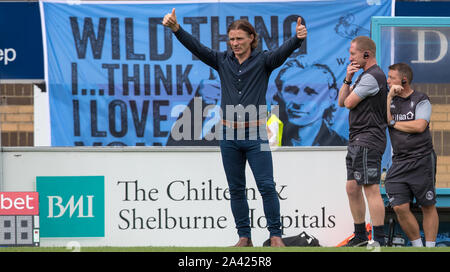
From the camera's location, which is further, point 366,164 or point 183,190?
point 183,190

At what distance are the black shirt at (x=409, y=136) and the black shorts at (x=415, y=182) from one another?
0.20ft

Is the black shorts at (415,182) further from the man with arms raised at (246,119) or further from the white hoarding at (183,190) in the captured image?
the man with arms raised at (246,119)

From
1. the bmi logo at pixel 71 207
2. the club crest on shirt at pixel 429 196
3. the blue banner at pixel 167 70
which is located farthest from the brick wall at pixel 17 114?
the club crest on shirt at pixel 429 196

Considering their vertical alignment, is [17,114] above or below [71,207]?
above

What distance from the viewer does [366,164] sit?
620cm

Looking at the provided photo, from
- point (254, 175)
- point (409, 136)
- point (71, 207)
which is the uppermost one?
point (409, 136)

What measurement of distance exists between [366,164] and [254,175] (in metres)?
0.92

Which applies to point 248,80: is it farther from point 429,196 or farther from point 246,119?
point 429,196

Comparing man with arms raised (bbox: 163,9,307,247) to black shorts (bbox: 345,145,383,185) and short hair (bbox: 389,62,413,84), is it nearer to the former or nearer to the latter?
black shorts (bbox: 345,145,383,185)

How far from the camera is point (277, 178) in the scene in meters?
7.49

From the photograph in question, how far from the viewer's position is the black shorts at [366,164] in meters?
6.20

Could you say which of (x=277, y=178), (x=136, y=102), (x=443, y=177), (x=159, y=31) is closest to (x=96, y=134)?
(x=136, y=102)

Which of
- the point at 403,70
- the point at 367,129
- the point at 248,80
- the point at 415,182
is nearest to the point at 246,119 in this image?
the point at 248,80
